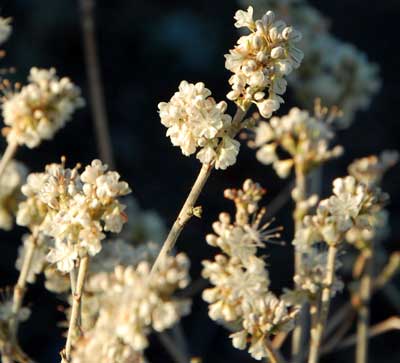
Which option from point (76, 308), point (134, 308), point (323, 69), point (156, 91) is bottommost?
point (134, 308)

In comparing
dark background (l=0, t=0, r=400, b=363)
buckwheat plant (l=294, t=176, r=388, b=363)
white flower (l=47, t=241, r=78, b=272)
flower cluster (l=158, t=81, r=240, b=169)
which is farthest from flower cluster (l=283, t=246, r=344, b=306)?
dark background (l=0, t=0, r=400, b=363)

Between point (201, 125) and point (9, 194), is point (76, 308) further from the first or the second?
point (9, 194)

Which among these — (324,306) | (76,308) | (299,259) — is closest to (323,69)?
(299,259)

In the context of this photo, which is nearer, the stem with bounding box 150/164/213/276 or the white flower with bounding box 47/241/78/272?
the stem with bounding box 150/164/213/276

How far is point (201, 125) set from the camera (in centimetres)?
213

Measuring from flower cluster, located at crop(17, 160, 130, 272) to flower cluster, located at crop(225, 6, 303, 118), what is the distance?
36 centimetres

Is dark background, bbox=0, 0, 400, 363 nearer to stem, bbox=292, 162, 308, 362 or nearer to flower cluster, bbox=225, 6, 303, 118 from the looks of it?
stem, bbox=292, 162, 308, 362

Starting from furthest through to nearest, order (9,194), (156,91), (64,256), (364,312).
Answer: (156,91), (364,312), (9,194), (64,256)

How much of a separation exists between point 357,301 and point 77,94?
4.18ft

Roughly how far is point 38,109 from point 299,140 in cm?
86

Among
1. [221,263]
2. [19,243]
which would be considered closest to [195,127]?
[221,263]

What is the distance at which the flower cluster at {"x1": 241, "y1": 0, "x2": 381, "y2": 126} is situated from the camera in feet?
13.1

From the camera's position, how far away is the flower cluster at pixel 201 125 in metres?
2.13

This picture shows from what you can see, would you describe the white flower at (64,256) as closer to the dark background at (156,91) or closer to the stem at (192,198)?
the stem at (192,198)
